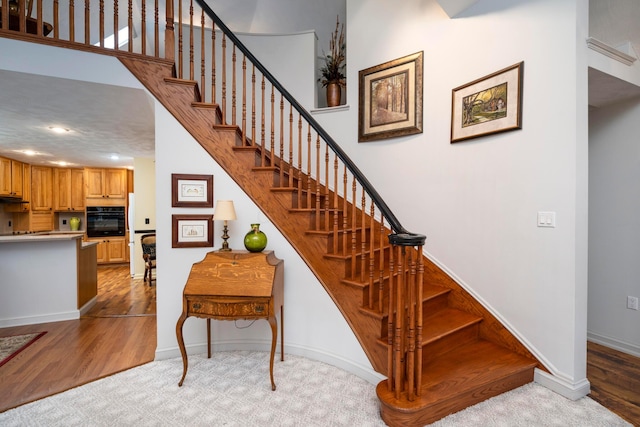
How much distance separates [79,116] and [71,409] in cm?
298

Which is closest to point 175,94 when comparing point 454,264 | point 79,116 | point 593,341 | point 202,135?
point 202,135

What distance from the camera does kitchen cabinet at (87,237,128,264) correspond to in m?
6.78

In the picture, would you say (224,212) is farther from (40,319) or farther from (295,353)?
(40,319)

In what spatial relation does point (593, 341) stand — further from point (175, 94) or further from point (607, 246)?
point (175, 94)

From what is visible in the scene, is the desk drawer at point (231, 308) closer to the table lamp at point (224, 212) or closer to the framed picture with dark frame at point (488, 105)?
the table lamp at point (224, 212)

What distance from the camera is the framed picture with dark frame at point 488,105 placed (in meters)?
2.25

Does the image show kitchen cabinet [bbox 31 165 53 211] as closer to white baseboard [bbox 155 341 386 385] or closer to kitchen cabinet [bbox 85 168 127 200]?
kitchen cabinet [bbox 85 168 127 200]

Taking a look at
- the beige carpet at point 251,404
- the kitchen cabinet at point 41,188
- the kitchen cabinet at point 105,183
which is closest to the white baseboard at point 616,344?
the beige carpet at point 251,404

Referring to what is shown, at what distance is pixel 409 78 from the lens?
297 centimetres

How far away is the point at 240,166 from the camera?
2.61m

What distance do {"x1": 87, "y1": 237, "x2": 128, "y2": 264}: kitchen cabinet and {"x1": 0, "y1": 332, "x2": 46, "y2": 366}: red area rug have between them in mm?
4202

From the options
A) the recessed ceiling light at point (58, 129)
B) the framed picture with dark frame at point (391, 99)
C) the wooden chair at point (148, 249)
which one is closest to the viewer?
→ the framed picture with dark frame at point (391, 99)

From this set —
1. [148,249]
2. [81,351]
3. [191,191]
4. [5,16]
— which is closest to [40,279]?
[81,351]

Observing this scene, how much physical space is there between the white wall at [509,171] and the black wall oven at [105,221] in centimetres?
643
